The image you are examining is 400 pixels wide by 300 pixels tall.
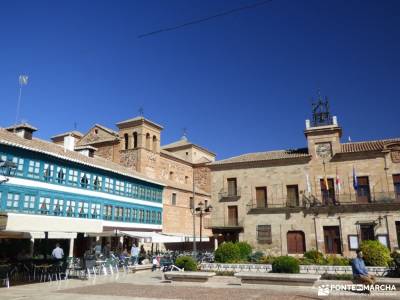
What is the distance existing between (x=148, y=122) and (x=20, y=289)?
29.5 m

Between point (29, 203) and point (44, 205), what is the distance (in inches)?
41.9

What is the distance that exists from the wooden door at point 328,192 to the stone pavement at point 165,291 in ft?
51.7

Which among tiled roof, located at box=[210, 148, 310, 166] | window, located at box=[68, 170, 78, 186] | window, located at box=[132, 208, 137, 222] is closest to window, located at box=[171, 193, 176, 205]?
window, located at box=[132, 208, 137, 222]

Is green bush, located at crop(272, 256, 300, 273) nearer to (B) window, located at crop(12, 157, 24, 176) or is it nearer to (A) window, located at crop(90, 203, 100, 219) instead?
(B) window, located at crop(12, 157, 24, 176)

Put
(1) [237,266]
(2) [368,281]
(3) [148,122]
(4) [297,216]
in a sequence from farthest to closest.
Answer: (3) [148,122]
(4) [297,216]
(1) [237,266]
(2) [368,281]

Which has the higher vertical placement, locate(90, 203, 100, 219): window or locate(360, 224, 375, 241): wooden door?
locate(90, 203, 100, 219): window

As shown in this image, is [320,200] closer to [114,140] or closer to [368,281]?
[368,281]

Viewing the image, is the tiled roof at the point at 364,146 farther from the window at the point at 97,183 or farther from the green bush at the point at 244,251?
the window at the point at 97,183

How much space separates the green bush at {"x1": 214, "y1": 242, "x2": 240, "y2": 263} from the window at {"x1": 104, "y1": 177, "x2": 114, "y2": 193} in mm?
11622

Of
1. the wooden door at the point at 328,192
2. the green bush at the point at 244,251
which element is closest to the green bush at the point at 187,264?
the green bush at the point at 244,251

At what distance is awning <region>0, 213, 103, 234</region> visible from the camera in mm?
12359

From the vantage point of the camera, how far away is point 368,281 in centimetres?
1072

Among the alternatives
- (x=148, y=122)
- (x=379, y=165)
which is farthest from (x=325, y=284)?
(x=148, y=122)

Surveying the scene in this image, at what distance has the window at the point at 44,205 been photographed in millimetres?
21461
